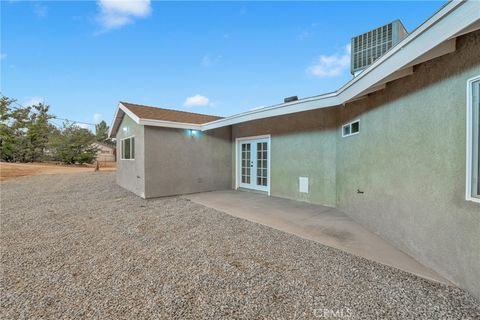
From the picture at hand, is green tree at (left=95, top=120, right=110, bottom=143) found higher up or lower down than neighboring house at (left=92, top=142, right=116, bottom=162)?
higher up

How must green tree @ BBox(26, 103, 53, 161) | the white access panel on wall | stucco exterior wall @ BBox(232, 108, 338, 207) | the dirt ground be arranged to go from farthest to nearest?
green tree @ BBox(26, 103, 53, 161) < the dirt ground < the white access panel on wall < stucco exterior wall @ BBox(232, 108, 338, 207)

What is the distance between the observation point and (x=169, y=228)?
405cm

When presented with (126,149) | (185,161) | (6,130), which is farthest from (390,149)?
(6,130)

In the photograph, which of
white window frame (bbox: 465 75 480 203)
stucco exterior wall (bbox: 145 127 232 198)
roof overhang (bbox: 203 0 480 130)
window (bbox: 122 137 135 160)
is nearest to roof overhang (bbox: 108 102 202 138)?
stucco exterior wall (bbox: 145 127 232 198)

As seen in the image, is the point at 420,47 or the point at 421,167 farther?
the point at 421,167

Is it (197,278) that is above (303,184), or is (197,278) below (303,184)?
below

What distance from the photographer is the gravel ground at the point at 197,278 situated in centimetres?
184

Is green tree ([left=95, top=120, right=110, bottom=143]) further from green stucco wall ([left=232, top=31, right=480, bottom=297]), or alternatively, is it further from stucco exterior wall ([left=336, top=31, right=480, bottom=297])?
stucco exterior wall ([left=336, top=31, right=480, bottom=297])

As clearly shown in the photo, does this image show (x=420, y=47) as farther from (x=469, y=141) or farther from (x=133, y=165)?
(x=133, y=165)

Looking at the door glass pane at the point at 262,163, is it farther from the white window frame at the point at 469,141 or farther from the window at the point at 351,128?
the white window frame at the point at 469,141

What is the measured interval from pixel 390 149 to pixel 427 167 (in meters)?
0.86

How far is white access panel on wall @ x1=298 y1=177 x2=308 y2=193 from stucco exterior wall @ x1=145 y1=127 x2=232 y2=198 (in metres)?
3.26

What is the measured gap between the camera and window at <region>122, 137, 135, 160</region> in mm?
7941

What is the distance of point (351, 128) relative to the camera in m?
4.85
